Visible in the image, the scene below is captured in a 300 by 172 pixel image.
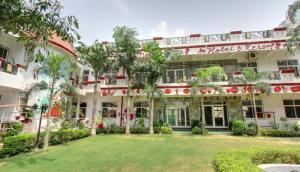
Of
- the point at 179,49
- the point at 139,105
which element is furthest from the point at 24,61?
the point at 179,49

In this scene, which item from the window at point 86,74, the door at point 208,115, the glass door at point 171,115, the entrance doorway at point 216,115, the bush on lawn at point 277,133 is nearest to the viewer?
the bush on lawn at point 277,133

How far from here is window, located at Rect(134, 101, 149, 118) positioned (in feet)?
55.5

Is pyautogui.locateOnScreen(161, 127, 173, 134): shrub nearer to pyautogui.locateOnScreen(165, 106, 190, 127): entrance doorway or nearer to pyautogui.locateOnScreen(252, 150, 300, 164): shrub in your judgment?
pyautogui.locateOnScreen(165, 106, 190, 127): entrance doorway

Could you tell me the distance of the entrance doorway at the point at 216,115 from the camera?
53.5ft

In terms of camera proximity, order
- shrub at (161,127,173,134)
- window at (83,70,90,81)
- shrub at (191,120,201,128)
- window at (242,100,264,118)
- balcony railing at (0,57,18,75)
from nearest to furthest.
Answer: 1. balcony railing at (0,57,18,75)
2. shrub at (161,127,173,134)
3. window at (242,100,264,118)
4. shrub at (191,120,201,128)
5. window at (83,70,90,81)

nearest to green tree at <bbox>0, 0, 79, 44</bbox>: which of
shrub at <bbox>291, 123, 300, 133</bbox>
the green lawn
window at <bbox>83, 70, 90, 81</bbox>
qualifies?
the green lawn

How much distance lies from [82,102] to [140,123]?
21.6ft

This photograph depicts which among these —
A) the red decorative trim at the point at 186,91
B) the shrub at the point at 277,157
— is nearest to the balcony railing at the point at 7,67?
the red decorative trim at the point at 186,91

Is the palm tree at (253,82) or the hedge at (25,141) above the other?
the palm tree at (253,82)

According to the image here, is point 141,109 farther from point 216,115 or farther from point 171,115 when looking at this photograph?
point 216,115

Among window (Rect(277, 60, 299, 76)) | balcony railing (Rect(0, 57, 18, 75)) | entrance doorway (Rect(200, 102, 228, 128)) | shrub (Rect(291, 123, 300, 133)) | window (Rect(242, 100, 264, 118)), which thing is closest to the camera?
balcony railing (Rect(0, 57, 18, 75))

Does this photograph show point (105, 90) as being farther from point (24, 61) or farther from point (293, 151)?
point (293, 151)

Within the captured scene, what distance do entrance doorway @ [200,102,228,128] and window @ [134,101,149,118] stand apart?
216 inches

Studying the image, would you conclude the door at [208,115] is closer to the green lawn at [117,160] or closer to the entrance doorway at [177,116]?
the entrance doorway at [177,116]
